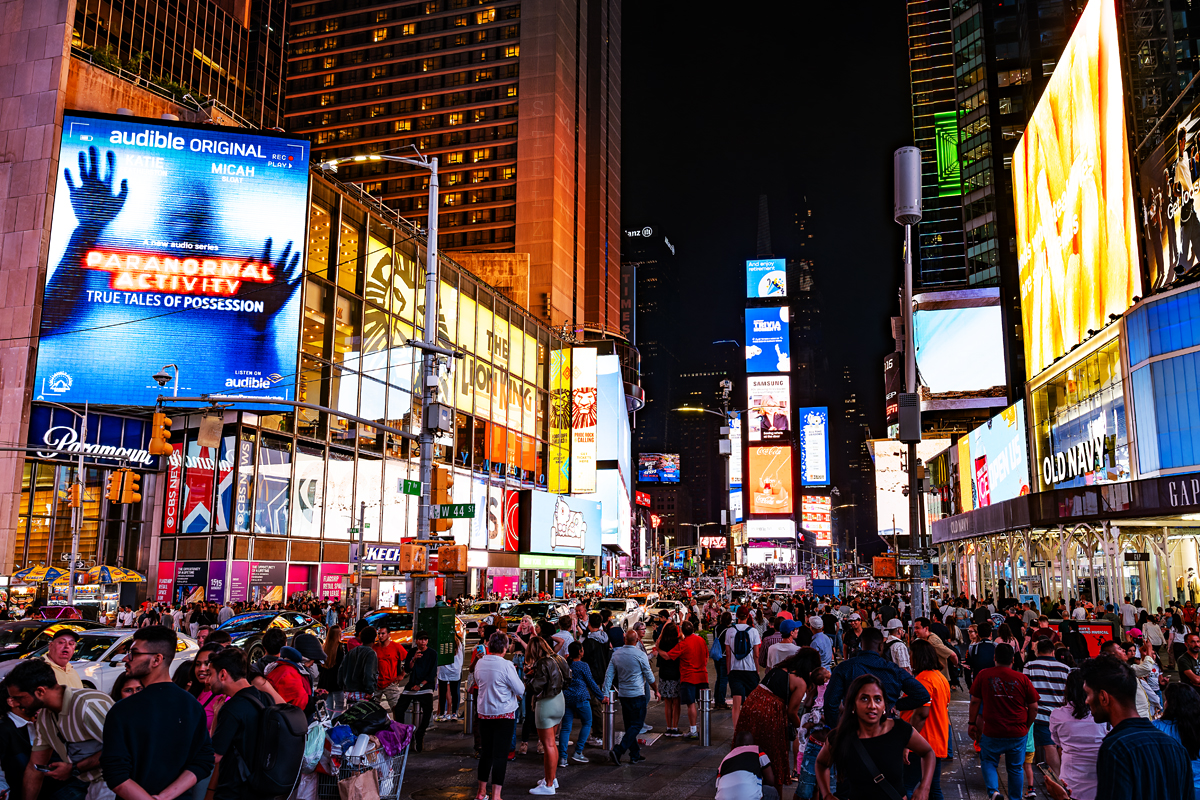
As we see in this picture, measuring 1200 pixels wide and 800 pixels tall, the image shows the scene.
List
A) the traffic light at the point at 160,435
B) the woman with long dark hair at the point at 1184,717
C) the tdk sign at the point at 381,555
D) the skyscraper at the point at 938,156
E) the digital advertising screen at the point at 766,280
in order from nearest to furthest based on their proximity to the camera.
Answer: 1. the woman with long dark hair at the point at 1184,717
2. the traffic light at the point at 160,435
3. the tdk sign at the point at 381,555
4. the skyscraper at the point at 938,156
5. the digital advertising screen at the point at 766,280

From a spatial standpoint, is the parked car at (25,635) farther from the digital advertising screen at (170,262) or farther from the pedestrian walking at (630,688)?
the digital advertising screen at (170,262)

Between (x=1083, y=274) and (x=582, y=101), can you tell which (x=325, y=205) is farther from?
(x=582, y=101)

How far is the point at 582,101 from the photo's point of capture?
391 feet

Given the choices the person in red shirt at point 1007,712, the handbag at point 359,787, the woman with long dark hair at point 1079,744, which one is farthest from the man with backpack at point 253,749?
the person in red shirt at point 1007,712

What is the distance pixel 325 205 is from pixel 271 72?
268ft

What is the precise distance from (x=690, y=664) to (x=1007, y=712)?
6.54 meters

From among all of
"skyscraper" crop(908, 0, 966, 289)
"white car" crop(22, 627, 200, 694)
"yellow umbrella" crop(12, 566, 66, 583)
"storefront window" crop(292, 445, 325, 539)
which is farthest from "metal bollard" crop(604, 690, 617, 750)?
"skyscraper" crop(908, 0, 966, 289)

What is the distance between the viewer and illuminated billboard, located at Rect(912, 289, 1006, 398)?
229 ft

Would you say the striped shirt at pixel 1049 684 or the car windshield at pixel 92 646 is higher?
the striped shirt at pixel 1049 684

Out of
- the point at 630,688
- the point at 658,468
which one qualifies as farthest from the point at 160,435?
the point at 658,468

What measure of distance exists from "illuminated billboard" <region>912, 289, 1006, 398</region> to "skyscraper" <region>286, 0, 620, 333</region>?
134ft

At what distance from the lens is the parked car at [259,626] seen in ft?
67.1

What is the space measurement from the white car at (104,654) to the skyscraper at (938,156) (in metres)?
107

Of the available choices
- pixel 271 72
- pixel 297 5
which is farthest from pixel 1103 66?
pixel 297 5
